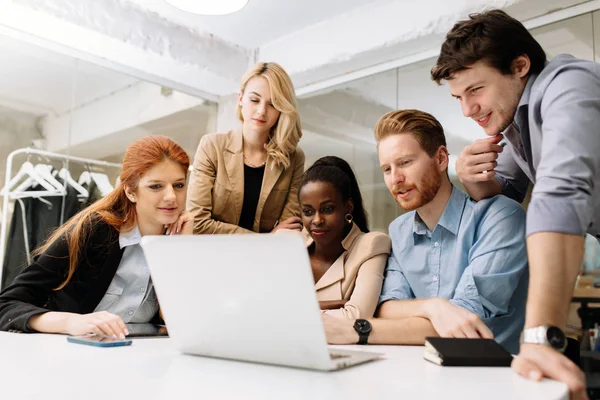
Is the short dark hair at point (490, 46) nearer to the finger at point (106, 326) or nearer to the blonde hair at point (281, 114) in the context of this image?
the blonde hair at point (281, 114)

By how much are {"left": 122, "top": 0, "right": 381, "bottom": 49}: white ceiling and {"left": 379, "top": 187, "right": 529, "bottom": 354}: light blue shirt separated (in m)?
1.73

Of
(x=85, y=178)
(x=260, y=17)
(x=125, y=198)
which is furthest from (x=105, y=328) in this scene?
(x=260, y=17)

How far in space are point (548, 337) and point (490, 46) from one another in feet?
3.19

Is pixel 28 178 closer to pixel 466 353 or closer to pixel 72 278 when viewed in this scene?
pixel 72 278

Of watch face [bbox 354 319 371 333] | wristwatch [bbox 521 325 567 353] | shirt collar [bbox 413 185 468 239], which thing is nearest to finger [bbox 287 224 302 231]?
shirt collar [bbox 413 185 468 239]

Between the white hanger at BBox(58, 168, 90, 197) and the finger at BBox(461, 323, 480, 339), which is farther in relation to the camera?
the white hanger at BBox(58, 168, 90, 197)

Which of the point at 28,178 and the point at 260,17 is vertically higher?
the point at 260,17

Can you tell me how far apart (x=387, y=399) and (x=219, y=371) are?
0.97 feet

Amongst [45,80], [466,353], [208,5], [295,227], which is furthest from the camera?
[45,80]

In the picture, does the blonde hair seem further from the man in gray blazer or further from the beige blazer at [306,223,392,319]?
the man in gray blazer

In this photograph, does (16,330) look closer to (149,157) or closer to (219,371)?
(149,157)

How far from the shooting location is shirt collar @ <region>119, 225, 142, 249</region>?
70.7 inches

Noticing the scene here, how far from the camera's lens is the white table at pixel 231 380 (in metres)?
0.66

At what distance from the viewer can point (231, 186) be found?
97.1 inches
